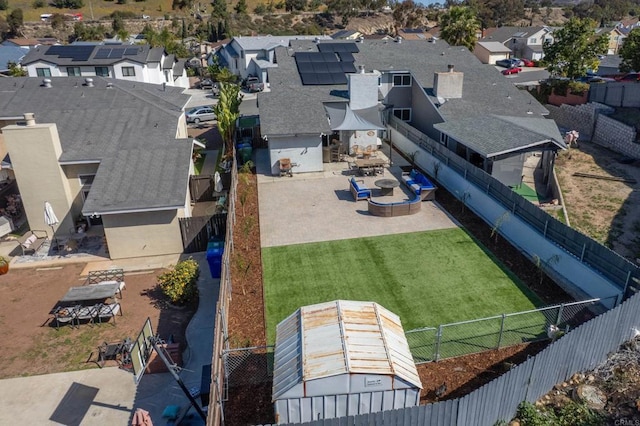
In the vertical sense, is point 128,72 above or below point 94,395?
above

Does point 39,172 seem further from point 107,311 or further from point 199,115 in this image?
point 199,115

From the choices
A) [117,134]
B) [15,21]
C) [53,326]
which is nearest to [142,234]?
[53,326]

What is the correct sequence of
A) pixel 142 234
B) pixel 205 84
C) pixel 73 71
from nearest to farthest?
pixel 142 234, pixel 73 71, pixel 205 84

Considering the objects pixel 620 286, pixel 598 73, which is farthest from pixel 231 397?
pixel 598 73

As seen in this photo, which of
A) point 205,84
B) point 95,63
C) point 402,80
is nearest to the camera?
point 402,80

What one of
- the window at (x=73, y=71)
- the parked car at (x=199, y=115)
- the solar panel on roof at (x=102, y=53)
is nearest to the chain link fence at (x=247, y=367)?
the parked car at (x=199, y=115)

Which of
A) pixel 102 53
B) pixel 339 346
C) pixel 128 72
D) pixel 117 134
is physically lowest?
pixel 339 346

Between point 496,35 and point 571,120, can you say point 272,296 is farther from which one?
point 496,35

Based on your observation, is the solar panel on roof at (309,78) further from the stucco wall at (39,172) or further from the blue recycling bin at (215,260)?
the blue recycling bin at (215,260)
